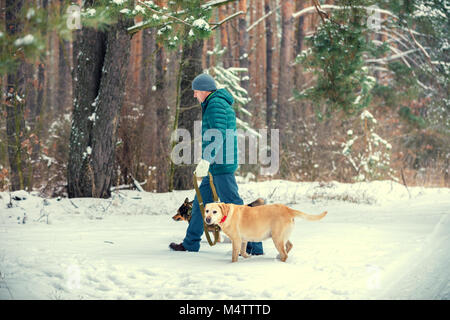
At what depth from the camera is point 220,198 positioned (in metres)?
5.33

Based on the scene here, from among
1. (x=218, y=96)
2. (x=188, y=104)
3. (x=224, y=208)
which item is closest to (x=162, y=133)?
(x=188, y=104)

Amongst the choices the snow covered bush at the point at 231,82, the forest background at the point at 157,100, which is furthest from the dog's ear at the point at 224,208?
the snow covered bush at the point at 231,82

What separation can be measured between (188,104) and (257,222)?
294 inches

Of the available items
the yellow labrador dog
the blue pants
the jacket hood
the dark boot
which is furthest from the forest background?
the dark boot

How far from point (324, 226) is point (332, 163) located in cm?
873

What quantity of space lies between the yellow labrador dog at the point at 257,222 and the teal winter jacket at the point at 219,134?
55cm

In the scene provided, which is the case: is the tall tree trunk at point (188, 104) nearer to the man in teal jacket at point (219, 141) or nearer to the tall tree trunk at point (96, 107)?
the tall tree trunk at point (96, 107)

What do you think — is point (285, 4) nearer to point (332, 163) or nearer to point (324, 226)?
point (332, 163)

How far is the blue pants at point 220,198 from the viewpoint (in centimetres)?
530

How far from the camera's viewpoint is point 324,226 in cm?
734

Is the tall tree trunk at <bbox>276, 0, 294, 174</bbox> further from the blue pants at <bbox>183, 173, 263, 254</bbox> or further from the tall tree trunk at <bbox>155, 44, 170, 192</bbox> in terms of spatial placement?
the blue pants at <bbox>183, 173, 263, 254</bbox>

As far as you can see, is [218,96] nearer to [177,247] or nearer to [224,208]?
[224,208]
